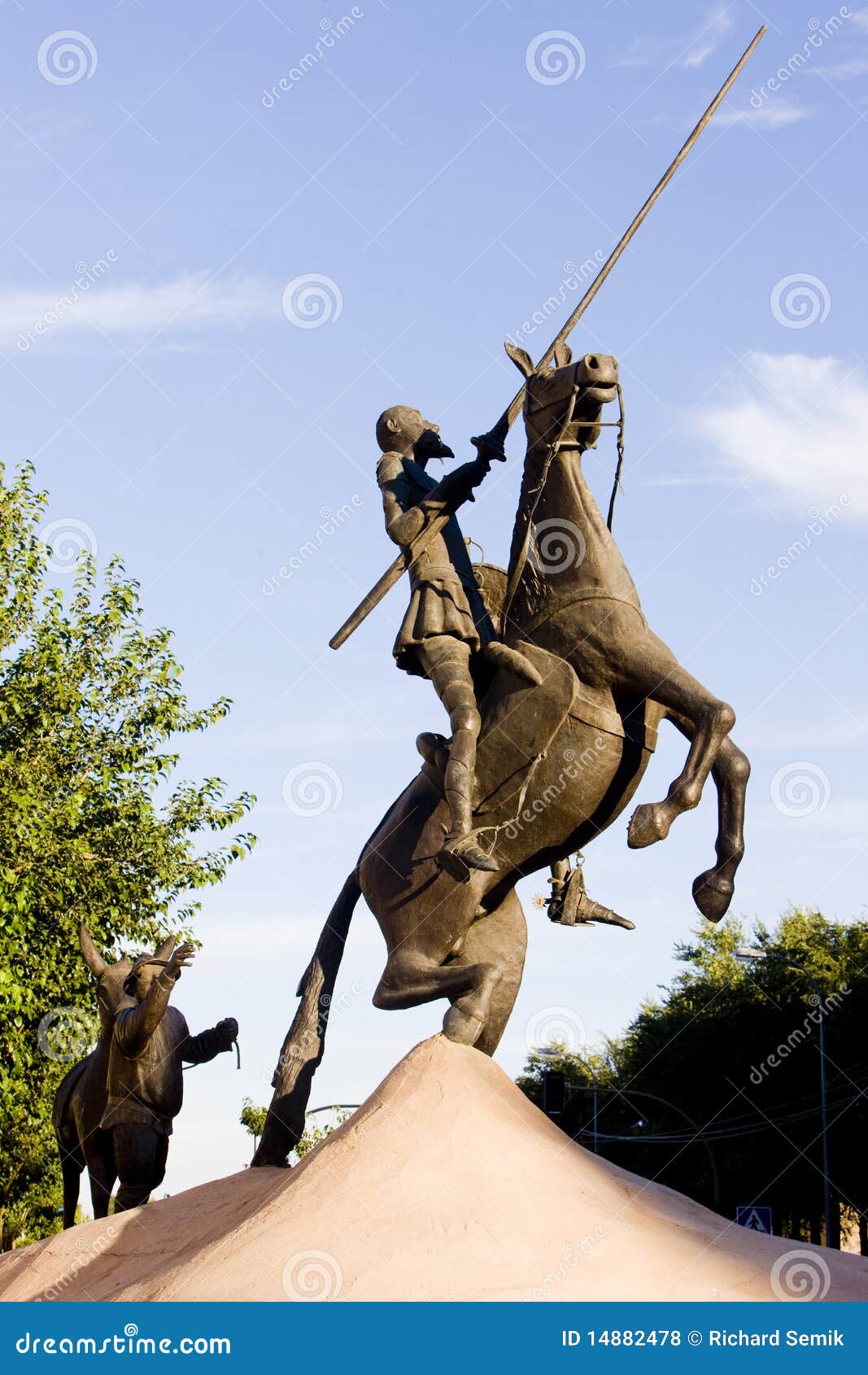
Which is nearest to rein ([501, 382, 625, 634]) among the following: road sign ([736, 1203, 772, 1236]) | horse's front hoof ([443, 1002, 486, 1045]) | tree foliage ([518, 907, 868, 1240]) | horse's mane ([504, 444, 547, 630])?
horse's mane ([504, 444, 547, 630])

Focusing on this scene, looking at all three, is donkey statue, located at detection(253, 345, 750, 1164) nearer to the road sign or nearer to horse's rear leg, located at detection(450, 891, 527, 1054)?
horse's rear leg, located at detection(450, 891, 527, 1054)

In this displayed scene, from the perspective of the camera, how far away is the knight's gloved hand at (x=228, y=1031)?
40.0ft

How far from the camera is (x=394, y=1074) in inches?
363

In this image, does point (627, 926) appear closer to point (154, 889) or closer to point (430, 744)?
point (430, 744)

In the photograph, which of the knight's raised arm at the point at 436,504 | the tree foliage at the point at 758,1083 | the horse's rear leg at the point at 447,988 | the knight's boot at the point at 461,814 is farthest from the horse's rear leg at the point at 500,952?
the tree foliage at the point at 758,1083

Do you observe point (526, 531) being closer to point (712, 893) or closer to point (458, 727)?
point (458, 727)

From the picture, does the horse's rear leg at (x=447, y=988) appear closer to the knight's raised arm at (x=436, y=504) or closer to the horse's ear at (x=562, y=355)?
the knight's raised arm at (x=436, y=504)

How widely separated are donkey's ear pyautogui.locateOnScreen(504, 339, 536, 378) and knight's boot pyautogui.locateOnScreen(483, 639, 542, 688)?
196 cm

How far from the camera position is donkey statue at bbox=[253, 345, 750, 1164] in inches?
395

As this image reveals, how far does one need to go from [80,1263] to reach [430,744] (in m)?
3.95

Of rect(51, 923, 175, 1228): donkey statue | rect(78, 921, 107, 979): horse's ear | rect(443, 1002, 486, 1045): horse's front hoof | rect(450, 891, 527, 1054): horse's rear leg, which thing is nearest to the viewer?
rect(443, 1002, 486, 1045): horse's front hoof

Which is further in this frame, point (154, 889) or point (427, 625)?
point (154, 889)

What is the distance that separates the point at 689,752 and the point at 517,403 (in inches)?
111
